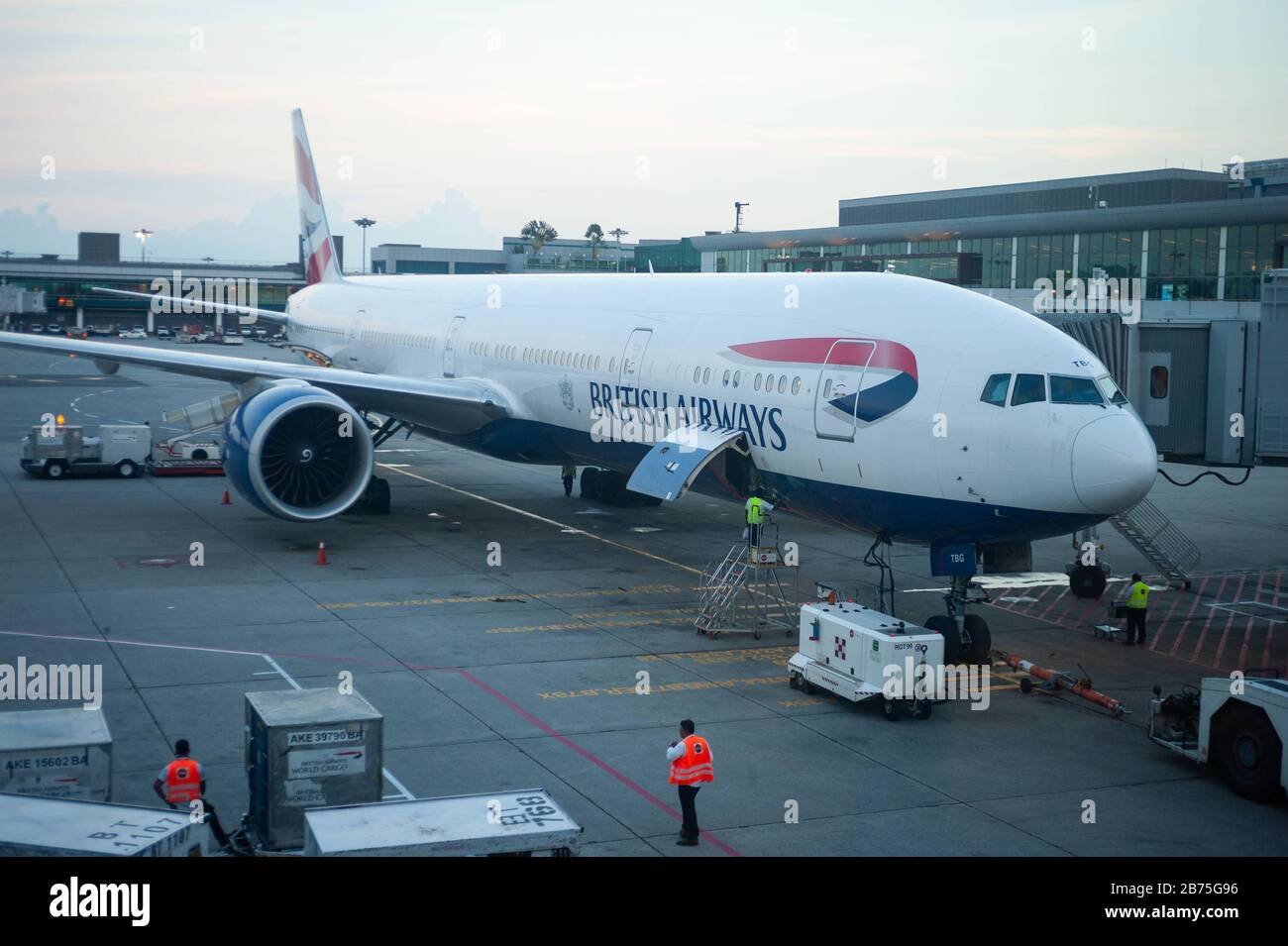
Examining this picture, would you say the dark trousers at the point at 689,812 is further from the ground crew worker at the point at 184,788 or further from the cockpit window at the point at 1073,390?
the cockpit window at the point at 1073,390

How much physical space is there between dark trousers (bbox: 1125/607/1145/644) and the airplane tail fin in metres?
28.8

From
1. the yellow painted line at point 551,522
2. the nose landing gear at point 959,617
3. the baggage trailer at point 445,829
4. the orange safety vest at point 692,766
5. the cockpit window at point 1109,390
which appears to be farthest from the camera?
the yellow painted line at point 551,522

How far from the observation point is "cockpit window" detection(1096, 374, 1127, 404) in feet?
57.5

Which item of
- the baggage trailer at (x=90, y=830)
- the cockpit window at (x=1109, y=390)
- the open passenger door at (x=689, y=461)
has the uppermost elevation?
the cockpit window at (x=1109, y=390)

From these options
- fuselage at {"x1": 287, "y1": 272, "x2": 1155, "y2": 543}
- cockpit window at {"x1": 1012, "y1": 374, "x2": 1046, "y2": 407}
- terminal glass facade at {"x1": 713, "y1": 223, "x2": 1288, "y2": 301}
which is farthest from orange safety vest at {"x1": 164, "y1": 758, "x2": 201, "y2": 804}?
terminal glass facade at {"x1": 713, "y1": 223, "x2": 1288, "y2": 301}

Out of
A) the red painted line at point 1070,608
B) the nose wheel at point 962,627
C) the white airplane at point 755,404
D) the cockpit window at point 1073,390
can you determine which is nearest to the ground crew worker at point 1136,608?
the red painted line at point 1070,608

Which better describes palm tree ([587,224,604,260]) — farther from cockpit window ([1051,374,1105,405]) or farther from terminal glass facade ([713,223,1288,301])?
cockpit window ([1051,374,1105,405])

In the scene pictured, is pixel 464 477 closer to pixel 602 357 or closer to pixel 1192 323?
pixel 602 357

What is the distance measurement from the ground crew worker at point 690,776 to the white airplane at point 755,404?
672 cm

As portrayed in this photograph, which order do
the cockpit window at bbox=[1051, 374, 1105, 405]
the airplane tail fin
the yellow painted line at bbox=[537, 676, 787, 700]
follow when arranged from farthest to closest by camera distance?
1. the airplane tail fin
2. the yellow painted line at bbox=[537, 676, 787, 700]
3. the cockpit window at bbox=[1051, 374, 1105, 405]

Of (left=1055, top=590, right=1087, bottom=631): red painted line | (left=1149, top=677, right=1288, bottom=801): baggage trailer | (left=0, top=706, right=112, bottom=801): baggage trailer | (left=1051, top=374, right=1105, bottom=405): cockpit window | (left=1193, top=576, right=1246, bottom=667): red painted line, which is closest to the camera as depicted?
(left=0, top=706, right=112, bottom=801): baggage trailer

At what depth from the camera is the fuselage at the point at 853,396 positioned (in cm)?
1711

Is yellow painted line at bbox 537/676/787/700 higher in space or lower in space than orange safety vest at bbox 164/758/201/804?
lower
